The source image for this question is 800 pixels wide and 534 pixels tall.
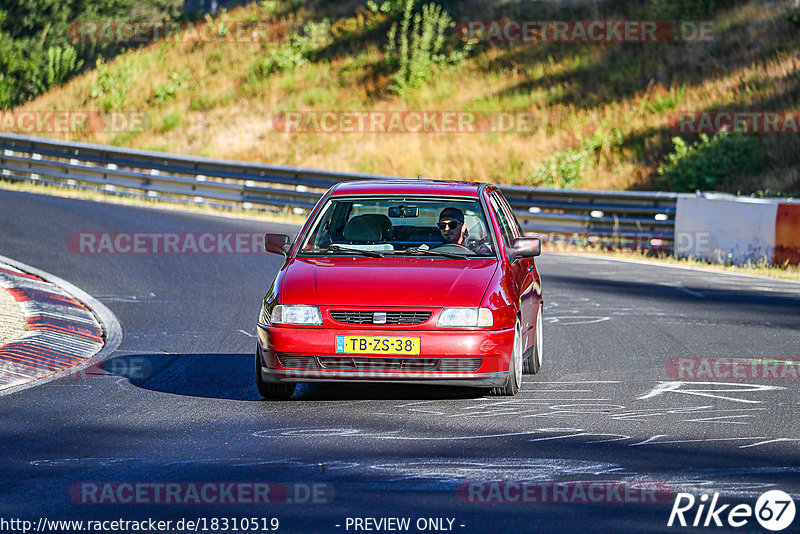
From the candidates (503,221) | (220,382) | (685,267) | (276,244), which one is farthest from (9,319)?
(685,267)

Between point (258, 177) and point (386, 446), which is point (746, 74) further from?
point (386, 446)

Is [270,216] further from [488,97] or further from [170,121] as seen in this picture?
[170,121]

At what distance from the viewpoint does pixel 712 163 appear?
25.8 metres

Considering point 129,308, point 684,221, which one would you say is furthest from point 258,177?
point 129,308

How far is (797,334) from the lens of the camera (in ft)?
39.5

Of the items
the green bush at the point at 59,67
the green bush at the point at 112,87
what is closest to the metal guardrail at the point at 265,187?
the green bush at the point at 112,87

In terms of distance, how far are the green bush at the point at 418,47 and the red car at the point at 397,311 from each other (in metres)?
26.8

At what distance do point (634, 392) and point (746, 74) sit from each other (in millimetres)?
23447

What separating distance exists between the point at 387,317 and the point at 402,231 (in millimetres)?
1461

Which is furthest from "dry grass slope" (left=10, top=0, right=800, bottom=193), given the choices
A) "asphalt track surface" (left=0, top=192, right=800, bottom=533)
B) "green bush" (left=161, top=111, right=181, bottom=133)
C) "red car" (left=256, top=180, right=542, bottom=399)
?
"red car" (left=256, top=180, right=542, bottom=399)

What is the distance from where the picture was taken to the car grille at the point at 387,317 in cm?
809

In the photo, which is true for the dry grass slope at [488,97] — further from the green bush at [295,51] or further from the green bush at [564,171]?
the green bush at [295,51]

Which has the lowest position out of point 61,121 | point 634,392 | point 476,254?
point 634,392

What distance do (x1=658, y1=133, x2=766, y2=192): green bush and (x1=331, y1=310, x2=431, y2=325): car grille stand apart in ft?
60.0
